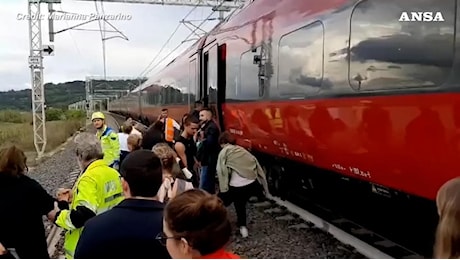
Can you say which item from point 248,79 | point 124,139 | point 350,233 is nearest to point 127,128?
point 124,139

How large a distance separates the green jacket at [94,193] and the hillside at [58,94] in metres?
51.0

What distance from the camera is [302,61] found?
7312 mm

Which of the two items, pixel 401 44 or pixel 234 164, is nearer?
pixel 401 44

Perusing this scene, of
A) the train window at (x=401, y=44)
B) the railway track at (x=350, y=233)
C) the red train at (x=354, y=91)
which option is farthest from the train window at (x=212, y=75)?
the train window at (x=401, y=44)

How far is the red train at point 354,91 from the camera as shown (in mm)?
4535

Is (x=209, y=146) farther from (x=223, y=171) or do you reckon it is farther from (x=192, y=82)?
(x=192, y=82)

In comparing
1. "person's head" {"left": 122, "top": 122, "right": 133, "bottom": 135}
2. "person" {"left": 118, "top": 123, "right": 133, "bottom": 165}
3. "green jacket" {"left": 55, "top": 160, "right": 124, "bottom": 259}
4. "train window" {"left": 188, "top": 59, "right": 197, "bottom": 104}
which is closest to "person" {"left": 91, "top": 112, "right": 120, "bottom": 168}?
"person" {"left": 118, "top": 123, "right": 133, "bottom": 165}

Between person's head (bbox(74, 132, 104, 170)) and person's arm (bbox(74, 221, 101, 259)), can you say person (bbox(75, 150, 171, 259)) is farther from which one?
person's head (bbox(74, 132, 104, 170))

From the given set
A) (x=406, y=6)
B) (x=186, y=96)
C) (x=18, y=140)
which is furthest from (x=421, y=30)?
(x=18, y=140)

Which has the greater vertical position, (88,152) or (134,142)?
(88,152)

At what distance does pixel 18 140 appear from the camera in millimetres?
31812

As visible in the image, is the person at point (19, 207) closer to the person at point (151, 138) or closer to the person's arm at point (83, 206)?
the person's arm at point (83, 206)

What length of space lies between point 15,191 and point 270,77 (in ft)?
16.4

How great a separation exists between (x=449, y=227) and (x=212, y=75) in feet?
36.3
